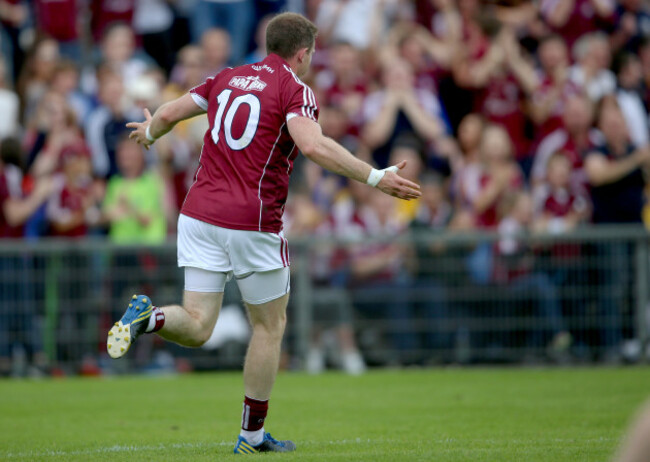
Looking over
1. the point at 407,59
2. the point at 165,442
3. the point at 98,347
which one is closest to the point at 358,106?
the point at 407,59

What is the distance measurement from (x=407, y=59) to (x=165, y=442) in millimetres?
10170

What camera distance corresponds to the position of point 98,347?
1308 centimetres

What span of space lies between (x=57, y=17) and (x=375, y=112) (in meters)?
5.34

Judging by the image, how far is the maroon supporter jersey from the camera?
683 centimetres

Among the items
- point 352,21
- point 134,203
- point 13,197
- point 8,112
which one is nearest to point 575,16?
point 352,21

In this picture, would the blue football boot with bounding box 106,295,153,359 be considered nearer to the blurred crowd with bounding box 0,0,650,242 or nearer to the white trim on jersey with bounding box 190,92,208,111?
the white trim on jersey with bounding box 190,92,208,111

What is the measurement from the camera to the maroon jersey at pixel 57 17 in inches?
669

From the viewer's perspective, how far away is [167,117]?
7355mm

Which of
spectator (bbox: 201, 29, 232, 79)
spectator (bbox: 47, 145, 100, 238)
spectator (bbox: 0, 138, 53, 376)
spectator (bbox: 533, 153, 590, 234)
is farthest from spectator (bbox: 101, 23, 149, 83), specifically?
spectator (bbox: 533, 153, 590, 234)

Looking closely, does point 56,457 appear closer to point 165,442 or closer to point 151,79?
point 165,442

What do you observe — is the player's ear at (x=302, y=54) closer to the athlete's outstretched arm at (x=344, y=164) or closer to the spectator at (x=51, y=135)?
the athlete's outstretched arm at (x=344, y=164)

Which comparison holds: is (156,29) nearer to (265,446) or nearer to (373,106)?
(373,106)

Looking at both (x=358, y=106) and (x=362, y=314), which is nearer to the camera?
(x=362, y=314)

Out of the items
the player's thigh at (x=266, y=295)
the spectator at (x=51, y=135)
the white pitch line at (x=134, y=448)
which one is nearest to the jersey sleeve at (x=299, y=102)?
the player's thigh at (x=266, y=295)
